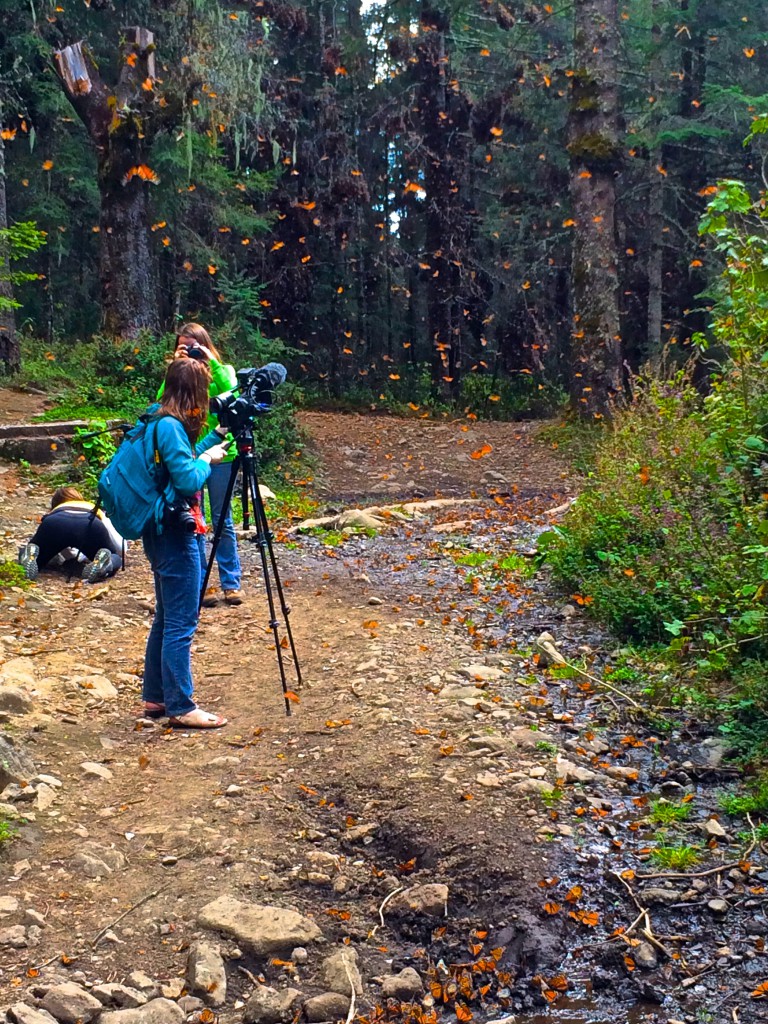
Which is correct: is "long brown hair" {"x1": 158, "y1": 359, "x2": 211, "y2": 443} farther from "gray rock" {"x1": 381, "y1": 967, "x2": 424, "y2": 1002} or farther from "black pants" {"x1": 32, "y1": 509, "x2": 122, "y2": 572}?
"black pants" {"x1": 32, "y1": 509, "x2": 122, "y2": 572}

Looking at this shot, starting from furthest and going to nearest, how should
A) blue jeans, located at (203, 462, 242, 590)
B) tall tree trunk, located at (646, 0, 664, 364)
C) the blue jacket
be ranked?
tall tree trunk, located at (646, 0, 664, 364) → blue jeans, located at (203, 462, 242, 590) → the blue jacket

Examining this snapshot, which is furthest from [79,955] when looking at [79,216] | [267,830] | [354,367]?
[354,367]

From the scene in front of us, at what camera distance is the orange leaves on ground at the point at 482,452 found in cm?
1545

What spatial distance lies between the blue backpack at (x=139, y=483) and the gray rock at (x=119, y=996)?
2.20 metres

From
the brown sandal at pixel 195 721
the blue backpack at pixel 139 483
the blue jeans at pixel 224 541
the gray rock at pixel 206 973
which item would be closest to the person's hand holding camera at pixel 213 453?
the blue backpack at pixel 139 483

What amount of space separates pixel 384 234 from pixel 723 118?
867 cm

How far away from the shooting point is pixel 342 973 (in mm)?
3174

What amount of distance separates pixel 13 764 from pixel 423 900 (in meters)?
1.98

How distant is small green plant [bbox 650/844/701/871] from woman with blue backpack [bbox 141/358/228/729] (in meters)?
2.40

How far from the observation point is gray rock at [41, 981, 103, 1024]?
2.84m

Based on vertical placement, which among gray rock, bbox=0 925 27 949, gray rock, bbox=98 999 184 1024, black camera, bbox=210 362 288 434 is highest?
black camera, bbox=210 362 288 434

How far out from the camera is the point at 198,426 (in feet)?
15.9

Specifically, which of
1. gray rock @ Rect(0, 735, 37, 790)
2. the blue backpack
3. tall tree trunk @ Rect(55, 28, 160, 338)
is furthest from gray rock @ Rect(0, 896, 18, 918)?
tall tree trunk @ Rect(55, 28, 160, 338)

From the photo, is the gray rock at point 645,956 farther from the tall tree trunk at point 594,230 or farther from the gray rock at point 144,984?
the tall tree trunk at point 594,230
